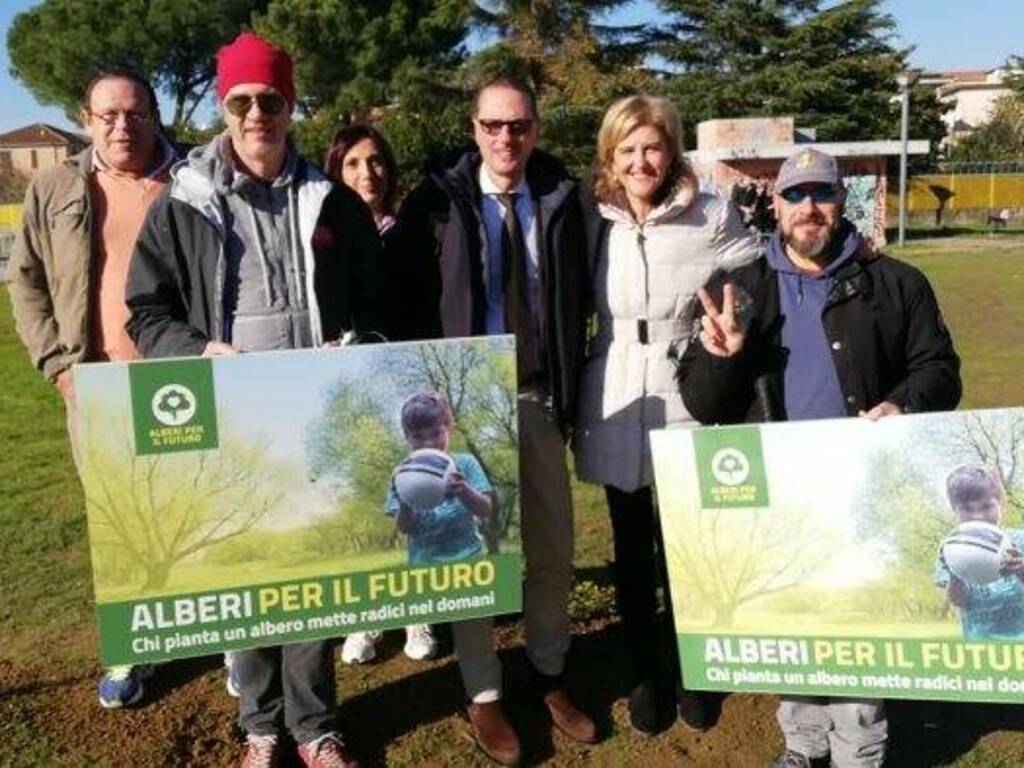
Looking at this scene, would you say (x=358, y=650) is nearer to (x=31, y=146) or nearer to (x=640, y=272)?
(x=640, y=272)

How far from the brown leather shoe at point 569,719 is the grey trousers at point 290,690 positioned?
2.61 ft

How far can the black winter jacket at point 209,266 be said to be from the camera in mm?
3043

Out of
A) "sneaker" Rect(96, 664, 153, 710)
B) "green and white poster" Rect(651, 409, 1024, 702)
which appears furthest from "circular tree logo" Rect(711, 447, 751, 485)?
"sneaker" Rect(96, 664, 153, 710)

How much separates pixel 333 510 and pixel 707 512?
1092 mm

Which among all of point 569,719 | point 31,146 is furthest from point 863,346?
point 31,146

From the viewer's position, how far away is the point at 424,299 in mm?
3428

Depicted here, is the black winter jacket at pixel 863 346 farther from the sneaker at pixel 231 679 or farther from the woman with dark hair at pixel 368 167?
the sneaker at pixel 231 679

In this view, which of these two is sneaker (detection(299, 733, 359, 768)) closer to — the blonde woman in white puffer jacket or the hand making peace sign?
the blonde woman in white puffer jacket

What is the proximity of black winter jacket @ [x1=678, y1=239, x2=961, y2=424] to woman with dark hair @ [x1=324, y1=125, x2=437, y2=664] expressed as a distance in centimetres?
153

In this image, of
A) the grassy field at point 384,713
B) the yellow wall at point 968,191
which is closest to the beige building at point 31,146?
the yellow wall at point 968,191

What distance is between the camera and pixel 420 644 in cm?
435

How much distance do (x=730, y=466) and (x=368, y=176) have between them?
1914 mm

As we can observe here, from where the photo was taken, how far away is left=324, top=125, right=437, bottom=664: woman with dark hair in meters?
4.08

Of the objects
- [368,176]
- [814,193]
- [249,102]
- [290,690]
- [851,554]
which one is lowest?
[290,690]
